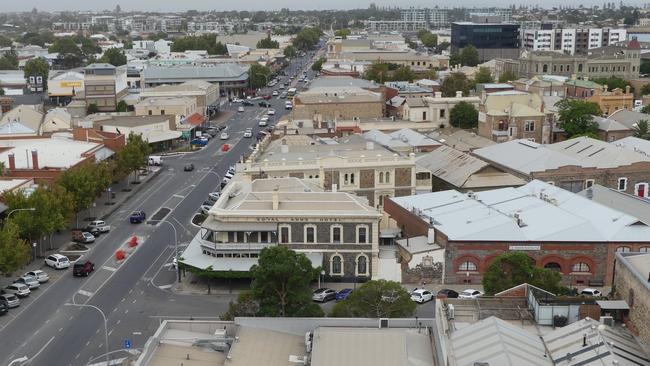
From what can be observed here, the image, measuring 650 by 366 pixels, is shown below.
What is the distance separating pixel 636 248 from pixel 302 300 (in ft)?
75.7

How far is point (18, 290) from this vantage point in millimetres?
50875

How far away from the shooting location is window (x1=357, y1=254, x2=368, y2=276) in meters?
53.9

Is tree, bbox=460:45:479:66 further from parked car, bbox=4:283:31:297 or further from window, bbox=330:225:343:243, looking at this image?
parked car, bbox=4:283:31:297

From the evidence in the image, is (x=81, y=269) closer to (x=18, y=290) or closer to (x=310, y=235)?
(x=18, y=290)

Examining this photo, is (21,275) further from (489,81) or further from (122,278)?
(489,81)

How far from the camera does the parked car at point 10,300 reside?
48750 mm

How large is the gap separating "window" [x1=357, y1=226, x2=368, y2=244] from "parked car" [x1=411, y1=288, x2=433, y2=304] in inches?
200

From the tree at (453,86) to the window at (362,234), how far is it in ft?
251

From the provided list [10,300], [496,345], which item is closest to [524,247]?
[496,345]

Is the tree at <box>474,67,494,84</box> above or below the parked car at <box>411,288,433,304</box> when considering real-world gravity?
above

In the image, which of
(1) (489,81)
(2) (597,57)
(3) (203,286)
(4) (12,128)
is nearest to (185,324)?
(3) (203,286)

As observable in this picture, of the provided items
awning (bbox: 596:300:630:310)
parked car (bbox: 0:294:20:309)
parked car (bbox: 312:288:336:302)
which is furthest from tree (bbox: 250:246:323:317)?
parked car (bbox: 0:294:20:309)

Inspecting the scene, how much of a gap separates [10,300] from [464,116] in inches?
2546

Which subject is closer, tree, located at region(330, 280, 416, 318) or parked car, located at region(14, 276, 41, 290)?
tree, located at region(330, 280, 416, 318)
